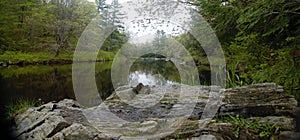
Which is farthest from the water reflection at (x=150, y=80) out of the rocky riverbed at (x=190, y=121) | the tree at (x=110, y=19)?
the tree at (x=110, y=19)

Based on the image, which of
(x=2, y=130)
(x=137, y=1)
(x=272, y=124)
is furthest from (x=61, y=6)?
(x=272, y=124)

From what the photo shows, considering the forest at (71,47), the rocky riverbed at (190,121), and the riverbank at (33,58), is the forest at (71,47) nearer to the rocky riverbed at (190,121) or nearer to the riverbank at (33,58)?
the riverbank at (33,58)

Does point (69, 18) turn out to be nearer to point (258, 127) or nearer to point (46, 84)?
point (46, 84)

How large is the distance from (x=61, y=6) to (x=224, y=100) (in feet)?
51.8

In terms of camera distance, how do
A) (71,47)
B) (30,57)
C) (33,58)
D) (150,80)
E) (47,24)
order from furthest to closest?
(71,47), (47,24), (33,58), (30,57), (150,80)

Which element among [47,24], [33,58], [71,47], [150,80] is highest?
[47,24]

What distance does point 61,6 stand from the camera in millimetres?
16672

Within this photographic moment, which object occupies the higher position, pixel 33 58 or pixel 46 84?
pixel 33 58

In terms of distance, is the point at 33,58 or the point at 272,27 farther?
the point at 33,58

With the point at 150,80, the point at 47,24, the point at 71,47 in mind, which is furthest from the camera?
the point at 71,47

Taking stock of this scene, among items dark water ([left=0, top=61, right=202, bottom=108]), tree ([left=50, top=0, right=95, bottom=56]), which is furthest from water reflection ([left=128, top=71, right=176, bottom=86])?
tree ([left=50, top=0, right=95, bottom=56])

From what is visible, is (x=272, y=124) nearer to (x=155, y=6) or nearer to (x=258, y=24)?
(x=258, y=24)

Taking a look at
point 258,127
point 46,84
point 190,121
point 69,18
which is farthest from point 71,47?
point 258,127

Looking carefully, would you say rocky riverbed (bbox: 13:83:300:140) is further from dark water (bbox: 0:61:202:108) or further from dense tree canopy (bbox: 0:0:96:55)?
dense tree canopy (bbox: 0:0:96:55)
